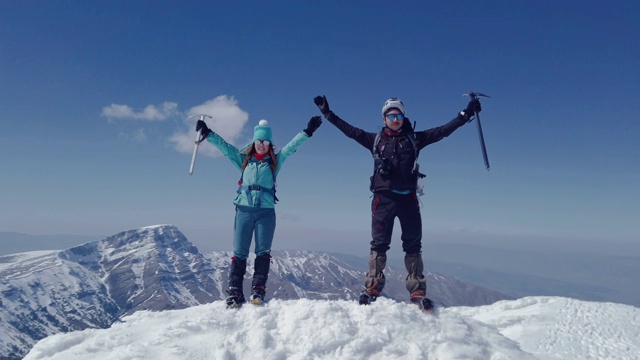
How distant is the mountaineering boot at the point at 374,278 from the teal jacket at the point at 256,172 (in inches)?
112

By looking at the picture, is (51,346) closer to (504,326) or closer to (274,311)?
(274,311)

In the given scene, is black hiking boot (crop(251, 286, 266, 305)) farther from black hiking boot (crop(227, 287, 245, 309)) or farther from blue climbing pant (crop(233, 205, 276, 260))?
blue climbing pant (crop(233, 205, 276, 260))

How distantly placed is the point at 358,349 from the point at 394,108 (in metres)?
5.73

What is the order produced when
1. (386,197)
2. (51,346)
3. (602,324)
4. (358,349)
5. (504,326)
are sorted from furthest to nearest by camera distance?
(504,326)
(602,324)
(386,197)
(51,346)
(358,349)

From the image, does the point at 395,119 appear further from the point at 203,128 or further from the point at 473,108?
the point at 203,128

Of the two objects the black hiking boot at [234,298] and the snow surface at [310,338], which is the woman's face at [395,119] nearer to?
the snow surface at [310,338]

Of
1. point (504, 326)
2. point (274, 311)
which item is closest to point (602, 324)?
point (504, 326)

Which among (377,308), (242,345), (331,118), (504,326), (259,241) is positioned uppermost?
(331,118)

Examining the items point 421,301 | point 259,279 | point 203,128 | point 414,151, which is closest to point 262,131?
point 203,128

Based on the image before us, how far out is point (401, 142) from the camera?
9266mm

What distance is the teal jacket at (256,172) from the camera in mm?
9367

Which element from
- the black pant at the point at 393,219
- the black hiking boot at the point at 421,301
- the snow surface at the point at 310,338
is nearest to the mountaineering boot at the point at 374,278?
the black pant at the point at 393,219

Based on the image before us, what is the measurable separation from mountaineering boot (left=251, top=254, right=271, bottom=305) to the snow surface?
1.25ft

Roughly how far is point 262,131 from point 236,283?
12.8ft
